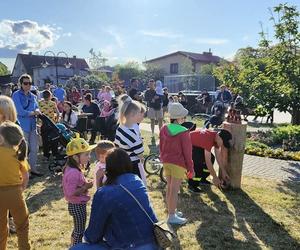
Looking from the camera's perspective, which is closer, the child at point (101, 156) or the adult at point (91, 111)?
the child at point (101, 156)

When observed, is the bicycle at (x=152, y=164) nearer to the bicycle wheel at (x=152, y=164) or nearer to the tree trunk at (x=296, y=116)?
the bicycle wheel at (x=152, y=164)

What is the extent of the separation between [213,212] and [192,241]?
1.17 meters

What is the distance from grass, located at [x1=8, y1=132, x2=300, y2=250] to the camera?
522 centimetres

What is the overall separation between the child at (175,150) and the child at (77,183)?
1496 millimetres

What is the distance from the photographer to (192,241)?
522 centimetres

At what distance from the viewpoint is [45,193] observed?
7.38 m

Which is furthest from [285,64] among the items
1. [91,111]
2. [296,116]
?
[91,111]

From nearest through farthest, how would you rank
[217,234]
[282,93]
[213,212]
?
[217,234], [213,212], [282,93]

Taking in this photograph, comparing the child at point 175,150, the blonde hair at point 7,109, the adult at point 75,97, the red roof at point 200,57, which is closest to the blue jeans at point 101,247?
the child at point 175,150

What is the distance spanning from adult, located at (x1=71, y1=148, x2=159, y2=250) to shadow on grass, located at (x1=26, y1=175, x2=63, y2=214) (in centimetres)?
374

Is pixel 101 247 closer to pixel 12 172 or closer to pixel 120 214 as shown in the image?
pixel 120 214

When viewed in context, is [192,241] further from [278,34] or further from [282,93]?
[278,34]

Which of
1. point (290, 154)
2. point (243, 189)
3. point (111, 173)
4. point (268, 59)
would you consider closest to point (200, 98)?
point (268, 59)

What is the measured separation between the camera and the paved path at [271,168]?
873 cm
